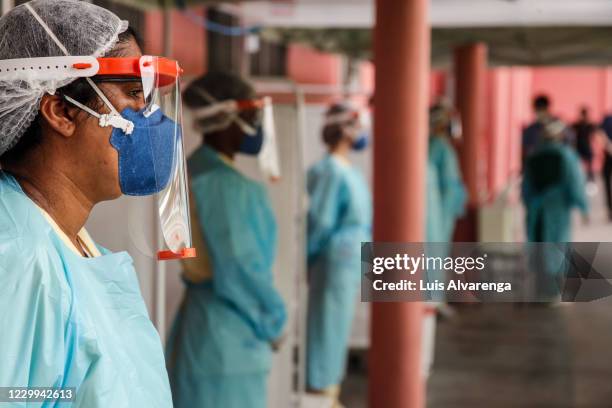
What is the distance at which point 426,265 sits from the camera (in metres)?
1.94

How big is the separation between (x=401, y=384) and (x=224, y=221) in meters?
0.89

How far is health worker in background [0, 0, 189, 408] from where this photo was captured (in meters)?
1.32

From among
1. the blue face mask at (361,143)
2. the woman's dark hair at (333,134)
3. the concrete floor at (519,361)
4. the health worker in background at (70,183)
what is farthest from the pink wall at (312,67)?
the health worker in background at (70,183)

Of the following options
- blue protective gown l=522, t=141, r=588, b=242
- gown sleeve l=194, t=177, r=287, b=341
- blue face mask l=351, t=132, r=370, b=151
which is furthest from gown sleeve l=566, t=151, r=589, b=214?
gown sleeve l=194, t=177, r=287, b=341

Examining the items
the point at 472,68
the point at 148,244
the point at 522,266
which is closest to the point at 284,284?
the point at 522,266

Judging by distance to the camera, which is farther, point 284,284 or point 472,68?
point 472,68

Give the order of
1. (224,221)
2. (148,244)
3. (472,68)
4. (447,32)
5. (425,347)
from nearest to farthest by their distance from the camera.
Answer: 1. (148,244)
2. (224,221)
3. (425,347)
4. (447,32)
5. (472,68)

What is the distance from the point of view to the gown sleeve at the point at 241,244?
286cm

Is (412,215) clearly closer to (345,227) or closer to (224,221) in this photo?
(224,221)

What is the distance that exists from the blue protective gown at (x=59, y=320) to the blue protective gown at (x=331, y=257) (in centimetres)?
305

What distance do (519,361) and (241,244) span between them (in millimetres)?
3524

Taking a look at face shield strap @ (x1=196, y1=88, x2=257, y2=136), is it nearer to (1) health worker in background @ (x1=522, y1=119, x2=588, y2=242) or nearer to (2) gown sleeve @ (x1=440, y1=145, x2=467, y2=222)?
(2) gown sleeve @ (x1=440, y1=145, x2=467, y2=222)

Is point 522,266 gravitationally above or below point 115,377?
above

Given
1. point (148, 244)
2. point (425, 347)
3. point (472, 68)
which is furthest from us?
point (472, 68)
